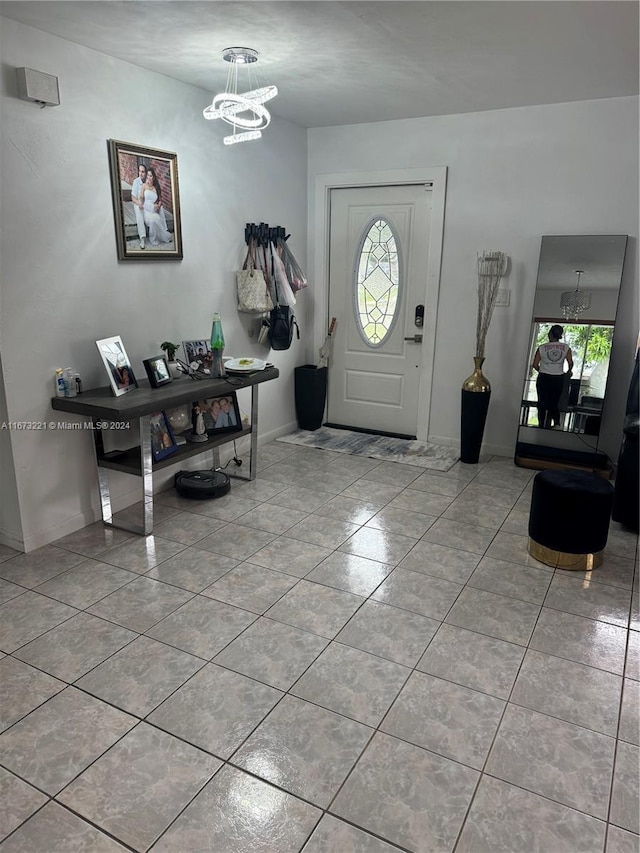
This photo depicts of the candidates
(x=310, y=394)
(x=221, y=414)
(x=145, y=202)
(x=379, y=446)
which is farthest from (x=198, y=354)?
(x=379, y=446)

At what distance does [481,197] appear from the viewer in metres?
4.36

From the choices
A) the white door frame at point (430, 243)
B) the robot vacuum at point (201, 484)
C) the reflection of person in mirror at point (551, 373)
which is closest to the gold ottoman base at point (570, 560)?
the reflection of person in mirror at point (551, 373)

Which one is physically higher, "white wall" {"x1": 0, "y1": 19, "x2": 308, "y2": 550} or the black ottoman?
"white wall" {"x1": 0, "y1": 19, "x2": 308, "y2": 550}

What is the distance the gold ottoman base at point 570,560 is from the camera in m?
2.93

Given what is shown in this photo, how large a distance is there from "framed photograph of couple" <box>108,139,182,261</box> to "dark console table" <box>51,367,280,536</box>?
0.80 m

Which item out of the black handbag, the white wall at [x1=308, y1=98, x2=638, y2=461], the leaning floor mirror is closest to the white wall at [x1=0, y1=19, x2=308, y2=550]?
the black handbag

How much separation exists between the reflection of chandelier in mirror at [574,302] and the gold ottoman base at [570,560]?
Answer: 1876mm

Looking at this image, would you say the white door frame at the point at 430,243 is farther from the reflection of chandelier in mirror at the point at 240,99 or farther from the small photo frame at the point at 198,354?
the small photo frame at the point at 198,354

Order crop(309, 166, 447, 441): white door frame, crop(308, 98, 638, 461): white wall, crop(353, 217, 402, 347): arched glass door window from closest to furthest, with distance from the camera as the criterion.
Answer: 1. crop(308, 98, 638, 461): white wall
2. crop(309, 166, 447, 441): white door frame
3. crop(353, 217, 402, 347): arched glass door window

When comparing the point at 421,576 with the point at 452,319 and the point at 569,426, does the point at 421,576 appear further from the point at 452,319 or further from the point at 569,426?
the point at 452,319

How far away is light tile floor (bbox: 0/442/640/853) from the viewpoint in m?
1.62

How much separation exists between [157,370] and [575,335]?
2870mm

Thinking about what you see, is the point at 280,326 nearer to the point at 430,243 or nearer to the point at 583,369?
the point at 430,243

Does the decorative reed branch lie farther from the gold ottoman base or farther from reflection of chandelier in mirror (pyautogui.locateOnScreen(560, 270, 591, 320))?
the gold ottoman base
